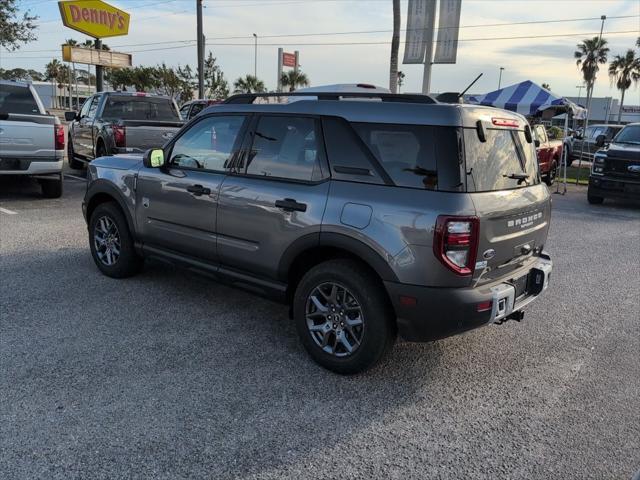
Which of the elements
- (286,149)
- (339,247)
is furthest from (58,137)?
(339,247)

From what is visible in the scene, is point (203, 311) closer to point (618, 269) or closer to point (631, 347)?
point (631, 347)

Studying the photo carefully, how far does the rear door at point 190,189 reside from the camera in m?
4.34

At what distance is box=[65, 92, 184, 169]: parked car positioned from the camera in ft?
32.3

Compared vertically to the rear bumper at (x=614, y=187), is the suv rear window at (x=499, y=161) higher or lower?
higher

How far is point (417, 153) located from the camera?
3307 mm

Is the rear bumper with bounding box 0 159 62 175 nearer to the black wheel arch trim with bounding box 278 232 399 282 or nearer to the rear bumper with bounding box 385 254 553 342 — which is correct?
the black wheel arch trim with bounding box 278 232 399 282

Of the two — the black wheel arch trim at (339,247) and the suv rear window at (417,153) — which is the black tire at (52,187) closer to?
the black wheel arch trim at (339,247)

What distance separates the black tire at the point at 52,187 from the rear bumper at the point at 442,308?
321 inches

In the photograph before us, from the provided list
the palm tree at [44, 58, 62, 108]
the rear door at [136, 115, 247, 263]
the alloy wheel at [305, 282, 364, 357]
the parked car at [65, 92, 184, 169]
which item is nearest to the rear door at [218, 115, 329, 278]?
the rear door at [136, 115, 247, 263]

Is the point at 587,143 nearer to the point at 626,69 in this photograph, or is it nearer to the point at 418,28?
the point at 418,28

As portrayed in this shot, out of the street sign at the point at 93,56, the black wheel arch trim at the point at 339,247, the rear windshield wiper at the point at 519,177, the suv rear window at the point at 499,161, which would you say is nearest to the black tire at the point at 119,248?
the black wheel arch trim at the point at 339,247

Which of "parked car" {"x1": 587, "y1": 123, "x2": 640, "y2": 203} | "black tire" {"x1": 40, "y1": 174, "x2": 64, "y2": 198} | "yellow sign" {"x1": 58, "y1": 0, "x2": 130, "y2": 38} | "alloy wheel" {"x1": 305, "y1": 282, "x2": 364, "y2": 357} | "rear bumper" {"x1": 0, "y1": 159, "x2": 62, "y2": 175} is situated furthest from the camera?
"yellow sign" {"x1": 58, "y1": 0, "x2": 130, "y2": 38}

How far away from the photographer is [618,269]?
687 centimetres

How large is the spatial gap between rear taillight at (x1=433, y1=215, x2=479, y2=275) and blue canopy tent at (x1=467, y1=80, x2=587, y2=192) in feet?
45.0
